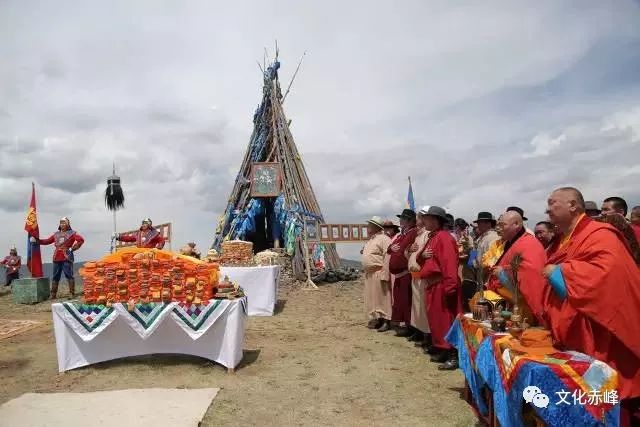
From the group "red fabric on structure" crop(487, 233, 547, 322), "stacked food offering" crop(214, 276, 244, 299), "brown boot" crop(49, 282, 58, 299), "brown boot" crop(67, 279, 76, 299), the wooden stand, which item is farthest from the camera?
"brown boot" crop(49, 282, 58, 299)

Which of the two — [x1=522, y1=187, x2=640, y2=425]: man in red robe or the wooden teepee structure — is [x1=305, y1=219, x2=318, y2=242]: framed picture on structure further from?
[x1=522, y1=187, x2=640, y2=425]: man in red robe

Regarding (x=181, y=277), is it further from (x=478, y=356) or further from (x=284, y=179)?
(x=284, y=179)

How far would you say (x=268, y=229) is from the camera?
17484 mm

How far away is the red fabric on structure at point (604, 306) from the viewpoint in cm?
234

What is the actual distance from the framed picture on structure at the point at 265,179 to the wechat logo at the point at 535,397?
1210 centimetres

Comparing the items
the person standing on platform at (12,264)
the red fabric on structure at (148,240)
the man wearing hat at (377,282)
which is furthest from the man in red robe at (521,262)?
the person standing on platform at (12,264)

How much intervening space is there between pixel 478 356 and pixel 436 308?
1911 millimetres

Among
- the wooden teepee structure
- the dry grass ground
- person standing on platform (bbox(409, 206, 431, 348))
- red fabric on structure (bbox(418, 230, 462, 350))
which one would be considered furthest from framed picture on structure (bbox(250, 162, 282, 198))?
red fabric on structure (bbox(418, 230, 462, 350))

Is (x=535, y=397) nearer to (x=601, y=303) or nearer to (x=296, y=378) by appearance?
(x=601, y=303)

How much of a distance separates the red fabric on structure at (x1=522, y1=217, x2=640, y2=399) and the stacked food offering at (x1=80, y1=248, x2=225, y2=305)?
3556 millimetres

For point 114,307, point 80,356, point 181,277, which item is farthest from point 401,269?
point 80,356

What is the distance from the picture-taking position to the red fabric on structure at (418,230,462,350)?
4812 mm

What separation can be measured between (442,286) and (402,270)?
1466mm

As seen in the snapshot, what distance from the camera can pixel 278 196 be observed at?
46.7 feet
